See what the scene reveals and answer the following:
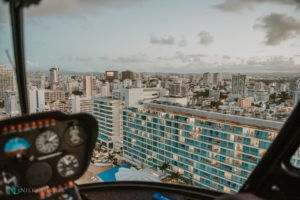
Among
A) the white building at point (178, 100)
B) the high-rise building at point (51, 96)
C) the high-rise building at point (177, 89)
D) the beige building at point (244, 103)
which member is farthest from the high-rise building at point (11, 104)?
the high-rise building at point (177, 89)

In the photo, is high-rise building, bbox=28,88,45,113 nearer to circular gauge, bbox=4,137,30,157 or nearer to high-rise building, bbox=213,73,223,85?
circular gauge, bbox=4,137,30,157

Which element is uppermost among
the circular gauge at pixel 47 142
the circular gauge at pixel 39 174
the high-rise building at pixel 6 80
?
the high-rise building at pixel 6 80

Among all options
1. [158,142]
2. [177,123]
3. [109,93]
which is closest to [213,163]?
[177,123]

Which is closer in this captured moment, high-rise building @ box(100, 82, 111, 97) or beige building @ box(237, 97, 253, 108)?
beige building @ box(237, 97, 253, 108)

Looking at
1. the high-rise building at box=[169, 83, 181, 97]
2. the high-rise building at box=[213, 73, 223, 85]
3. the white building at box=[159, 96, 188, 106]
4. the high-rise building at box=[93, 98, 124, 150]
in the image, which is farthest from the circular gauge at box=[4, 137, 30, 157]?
the high-rise building at box=[169, 83, 181, 97]

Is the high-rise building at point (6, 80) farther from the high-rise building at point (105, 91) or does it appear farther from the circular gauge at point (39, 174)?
the high-rise building at point (105, 91)

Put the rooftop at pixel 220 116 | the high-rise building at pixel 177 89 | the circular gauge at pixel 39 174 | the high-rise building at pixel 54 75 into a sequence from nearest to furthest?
the circular gauge at pixel 39 174 < the high-rise building at pixel 54 75 < the rooftop at pixel 220 116 < the high-rise building at pixel 177 89
